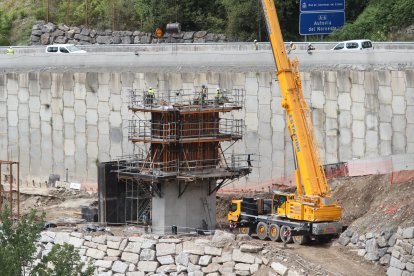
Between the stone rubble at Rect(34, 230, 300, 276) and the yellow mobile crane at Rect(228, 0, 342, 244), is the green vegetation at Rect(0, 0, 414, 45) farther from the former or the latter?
the stone rubble at Rect(34, 230, 300, 276)

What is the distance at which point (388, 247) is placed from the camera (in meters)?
51.5

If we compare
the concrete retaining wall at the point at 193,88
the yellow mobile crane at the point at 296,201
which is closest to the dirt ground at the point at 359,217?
the yellow mobile crane at the point at 296,201

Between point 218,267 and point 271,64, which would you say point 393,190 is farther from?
point 271,64

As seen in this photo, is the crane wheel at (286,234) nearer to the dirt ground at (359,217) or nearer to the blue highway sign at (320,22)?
the dirt ground at (359,217)

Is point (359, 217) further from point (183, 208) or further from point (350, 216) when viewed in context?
point (183, 208)

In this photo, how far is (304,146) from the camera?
2168 inches

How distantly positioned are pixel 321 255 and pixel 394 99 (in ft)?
34.3

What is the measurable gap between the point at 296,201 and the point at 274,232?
144 cm

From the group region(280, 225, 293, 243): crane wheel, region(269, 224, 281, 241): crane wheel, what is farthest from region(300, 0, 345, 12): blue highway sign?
region(280, 225, 293, 243): crane wheel

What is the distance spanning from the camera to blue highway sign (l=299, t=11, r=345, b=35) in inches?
2795

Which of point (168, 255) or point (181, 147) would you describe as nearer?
point (168, 255)

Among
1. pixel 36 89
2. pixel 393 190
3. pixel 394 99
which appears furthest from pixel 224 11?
pixel 393 190

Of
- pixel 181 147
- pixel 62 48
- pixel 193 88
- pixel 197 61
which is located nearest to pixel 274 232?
pixel 181 147

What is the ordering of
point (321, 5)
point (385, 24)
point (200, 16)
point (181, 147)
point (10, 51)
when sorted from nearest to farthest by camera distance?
point (181, 147) < point (321, 5) < point (385, 24) < point (10, 51) < point (200, 16)
